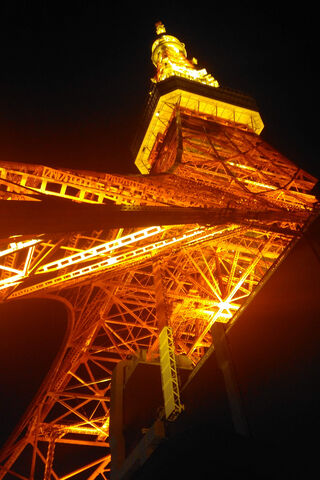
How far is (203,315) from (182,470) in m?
9.56

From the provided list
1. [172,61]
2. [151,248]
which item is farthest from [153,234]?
[172,61]

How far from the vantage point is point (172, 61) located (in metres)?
33.8

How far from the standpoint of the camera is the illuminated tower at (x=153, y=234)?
25.1 ft

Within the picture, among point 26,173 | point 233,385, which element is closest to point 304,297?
point 233,385

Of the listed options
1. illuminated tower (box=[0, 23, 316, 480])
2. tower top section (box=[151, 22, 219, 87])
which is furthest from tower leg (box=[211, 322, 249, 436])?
tower top section (box=[151, 22, 219, 87])

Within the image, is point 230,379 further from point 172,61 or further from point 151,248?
point 172,61

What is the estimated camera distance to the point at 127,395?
41.5ft

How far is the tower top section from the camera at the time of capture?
3059cm

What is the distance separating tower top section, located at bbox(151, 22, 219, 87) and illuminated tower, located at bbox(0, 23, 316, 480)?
0.25 metres

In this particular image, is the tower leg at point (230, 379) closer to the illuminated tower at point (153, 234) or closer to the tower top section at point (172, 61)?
the illuminated tower at point (153, 234)

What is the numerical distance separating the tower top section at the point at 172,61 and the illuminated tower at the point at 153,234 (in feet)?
0.82

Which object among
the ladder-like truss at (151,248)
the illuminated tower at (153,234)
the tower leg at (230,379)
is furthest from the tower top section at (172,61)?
the tower leg at (230,379)

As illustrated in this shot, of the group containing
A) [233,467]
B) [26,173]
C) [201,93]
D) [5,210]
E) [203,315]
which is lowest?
[233,467]

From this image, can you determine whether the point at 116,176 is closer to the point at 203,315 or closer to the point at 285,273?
the point at 285,273
